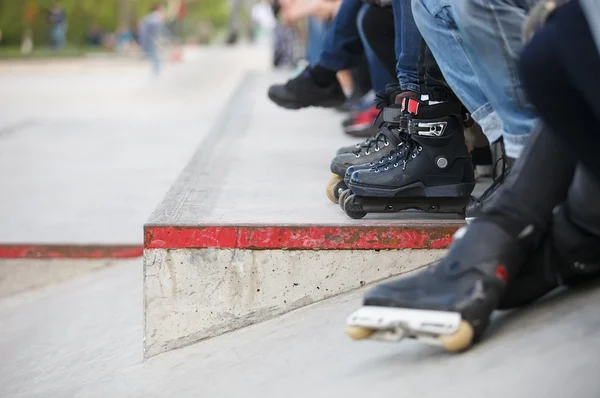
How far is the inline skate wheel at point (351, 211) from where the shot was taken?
8.45 ft

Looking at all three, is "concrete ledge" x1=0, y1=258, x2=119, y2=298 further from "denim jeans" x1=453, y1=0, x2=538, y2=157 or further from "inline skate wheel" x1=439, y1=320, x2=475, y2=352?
"inline skate wheel" x1=439, y1=320, x2=475, y2=352

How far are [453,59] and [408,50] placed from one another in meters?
0.43

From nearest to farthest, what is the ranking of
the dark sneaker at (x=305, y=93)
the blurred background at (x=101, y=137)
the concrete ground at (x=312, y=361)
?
1. the concrete ground at (x=312, y=361)
2. the dark sneaker at (x=305, y=93)
3. the blurred background at (x=101, y=137)

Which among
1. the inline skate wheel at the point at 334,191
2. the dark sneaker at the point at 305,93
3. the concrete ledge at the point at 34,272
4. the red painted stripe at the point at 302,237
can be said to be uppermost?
the dark sneaker at the point at 305,93

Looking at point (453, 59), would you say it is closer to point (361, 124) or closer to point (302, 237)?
point (302, 237)

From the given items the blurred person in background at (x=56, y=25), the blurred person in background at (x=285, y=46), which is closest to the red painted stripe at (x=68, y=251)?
the blurred person in background at (x=285, y=46)

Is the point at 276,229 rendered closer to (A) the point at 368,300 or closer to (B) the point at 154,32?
(A) the point at 368,300

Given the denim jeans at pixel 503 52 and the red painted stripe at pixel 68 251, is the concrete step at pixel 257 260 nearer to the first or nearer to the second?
the denim jeans at pixel 503 52

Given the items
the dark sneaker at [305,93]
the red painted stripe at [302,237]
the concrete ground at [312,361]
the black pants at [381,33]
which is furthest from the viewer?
the dark sneaker at [305,93]

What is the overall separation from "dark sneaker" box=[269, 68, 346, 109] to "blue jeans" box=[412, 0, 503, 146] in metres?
1.56

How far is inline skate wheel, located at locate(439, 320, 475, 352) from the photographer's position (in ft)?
5.62

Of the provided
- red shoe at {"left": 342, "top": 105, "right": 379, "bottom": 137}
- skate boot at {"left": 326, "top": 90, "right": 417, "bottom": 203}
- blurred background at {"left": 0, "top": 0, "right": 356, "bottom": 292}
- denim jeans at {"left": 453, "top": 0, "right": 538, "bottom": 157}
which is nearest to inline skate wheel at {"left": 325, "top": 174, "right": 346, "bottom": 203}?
skate boot at {"left": 326, "top": 90, "right": 417, "bottom": 203}

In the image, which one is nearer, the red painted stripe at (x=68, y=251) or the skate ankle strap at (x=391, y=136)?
the skate ankle strap at (x=391, y=136)

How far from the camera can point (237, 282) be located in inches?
100
